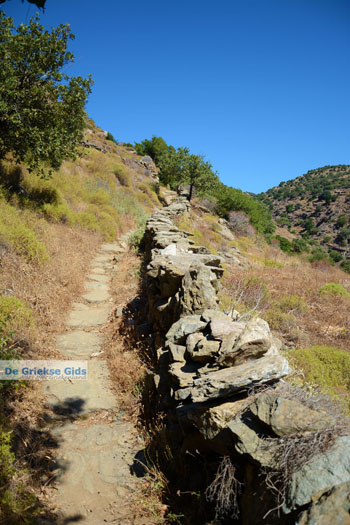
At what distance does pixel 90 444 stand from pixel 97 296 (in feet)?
14.4

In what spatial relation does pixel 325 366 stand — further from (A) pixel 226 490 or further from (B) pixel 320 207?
(B) pixel 320 207

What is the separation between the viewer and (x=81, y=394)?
13.4 ft

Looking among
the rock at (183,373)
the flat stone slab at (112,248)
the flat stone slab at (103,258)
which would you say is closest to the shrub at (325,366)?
the rock at (183,373)

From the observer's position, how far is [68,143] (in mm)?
9172

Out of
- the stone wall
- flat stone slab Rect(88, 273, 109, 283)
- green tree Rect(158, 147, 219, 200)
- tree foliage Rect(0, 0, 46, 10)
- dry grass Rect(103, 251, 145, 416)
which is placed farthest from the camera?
green tree Rect(158, 147, 219, 200)

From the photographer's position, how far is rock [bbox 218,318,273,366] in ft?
8.29

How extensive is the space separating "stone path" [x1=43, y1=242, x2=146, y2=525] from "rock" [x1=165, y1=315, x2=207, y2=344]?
4.27 ft

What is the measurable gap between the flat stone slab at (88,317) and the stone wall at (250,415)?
2828 millimetres

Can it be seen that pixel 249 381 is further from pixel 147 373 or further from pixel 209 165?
pixel 209 165

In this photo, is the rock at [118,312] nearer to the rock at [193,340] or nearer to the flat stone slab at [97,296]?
the flat stone slab at [97,296]

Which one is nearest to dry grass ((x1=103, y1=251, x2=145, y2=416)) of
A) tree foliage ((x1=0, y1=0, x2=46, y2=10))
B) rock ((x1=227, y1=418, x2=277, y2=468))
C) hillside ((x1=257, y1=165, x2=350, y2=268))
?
rock ((x1=227, y1=418, x2=277, y2=468))

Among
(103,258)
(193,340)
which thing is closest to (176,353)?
(193,340)

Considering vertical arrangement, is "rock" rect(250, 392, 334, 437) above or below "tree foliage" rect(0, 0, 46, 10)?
below

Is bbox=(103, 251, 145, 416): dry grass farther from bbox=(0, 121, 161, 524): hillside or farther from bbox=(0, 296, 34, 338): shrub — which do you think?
bbox=(0, 296, 34, 338): shrub
